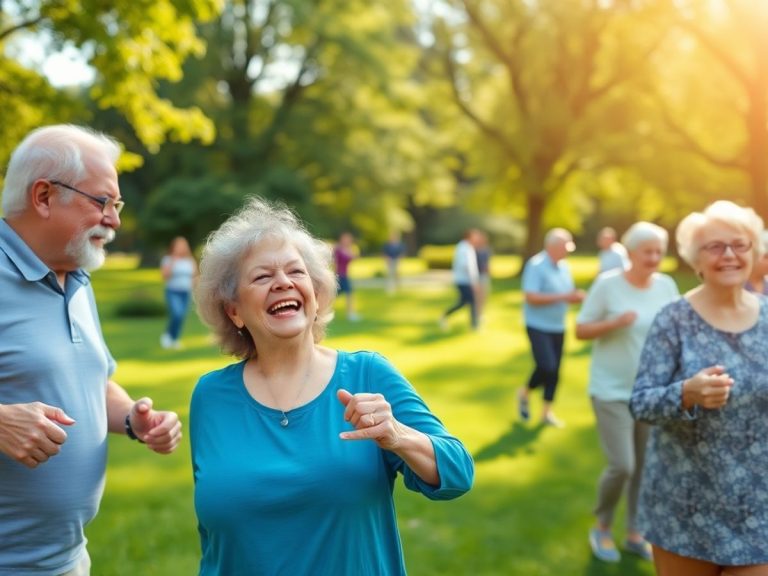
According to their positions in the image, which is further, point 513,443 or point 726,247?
point 513,443

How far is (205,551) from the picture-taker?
283 centimetres

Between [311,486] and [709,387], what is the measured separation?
5.96ft

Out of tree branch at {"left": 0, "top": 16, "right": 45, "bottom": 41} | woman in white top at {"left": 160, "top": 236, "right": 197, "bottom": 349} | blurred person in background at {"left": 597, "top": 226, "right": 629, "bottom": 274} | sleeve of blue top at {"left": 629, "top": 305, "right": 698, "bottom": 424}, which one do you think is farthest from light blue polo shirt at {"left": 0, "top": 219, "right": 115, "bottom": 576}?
woman in white top at {"left": 160, "top": 236, "right": 197, "bottom": 349}

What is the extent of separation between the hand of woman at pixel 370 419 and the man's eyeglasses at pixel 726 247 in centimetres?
219

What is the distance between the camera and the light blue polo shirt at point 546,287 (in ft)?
31.0

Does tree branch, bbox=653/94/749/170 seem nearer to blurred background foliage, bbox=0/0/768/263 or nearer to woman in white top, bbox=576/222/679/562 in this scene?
blurred background foliage, bbox=0/0/768/263

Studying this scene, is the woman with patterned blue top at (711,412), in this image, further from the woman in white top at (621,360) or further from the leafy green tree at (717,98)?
the leafy green tree at (717,98)

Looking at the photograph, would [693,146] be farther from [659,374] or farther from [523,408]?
[659,374]

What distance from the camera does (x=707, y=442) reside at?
3783 millimetres

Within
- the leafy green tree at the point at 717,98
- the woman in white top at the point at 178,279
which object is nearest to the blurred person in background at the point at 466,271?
the woman in white top at the point at 178,279

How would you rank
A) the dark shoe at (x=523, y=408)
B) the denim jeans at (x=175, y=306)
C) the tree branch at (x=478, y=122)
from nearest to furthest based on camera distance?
the dark shoe at (x=523, y=408) → the denim jeans at (x=175, y=306) → the tree branch at (x=478, y=122)

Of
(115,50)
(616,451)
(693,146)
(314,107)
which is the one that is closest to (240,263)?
(616,451)

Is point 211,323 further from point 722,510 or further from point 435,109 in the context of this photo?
point 435,109

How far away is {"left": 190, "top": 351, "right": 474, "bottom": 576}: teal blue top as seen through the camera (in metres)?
2.60
